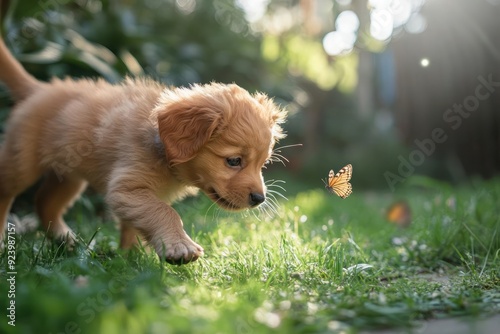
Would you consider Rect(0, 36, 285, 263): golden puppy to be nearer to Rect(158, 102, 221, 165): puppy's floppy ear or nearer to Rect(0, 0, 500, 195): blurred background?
Rect(158, 102, 221, 165): puppy's floppy ear

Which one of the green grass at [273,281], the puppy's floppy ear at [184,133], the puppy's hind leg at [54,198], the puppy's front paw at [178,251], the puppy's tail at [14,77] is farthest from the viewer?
the puppy's hind leg at [54,198]

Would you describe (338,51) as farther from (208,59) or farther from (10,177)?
(10,177)

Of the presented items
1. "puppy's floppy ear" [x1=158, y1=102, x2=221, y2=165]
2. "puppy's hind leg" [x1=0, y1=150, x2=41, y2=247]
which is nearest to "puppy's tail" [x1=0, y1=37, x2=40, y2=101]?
"puppy's hind leg" [x1=0, y1=150, x2=41, y2=247]

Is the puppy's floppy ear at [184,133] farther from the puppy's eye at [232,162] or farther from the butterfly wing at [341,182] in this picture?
the butterfly wing at [341,182]

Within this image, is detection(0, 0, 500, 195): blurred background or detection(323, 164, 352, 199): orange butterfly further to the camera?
detection(0, 0, 500, 195): blurred background

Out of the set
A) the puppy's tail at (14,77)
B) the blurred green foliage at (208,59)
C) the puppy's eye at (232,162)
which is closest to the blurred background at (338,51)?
the blurred green foliage at (208,59)

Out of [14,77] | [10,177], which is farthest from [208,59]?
[10,177]
